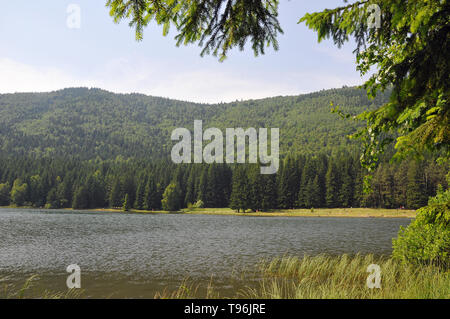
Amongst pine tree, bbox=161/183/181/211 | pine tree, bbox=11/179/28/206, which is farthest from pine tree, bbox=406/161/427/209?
pine tree, bbox=11/179/28/206

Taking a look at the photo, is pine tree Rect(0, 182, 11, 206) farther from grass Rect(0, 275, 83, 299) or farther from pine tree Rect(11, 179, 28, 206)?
grass Rect(0, 275, 83, 299)

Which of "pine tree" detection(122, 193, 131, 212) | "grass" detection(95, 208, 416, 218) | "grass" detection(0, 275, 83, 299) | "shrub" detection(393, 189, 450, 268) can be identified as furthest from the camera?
"pine tree" detection(122, 193, 131, 212)

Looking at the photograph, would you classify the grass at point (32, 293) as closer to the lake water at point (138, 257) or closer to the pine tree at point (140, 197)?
the lake water at point (138, 257)

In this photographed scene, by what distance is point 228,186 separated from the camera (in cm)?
13312

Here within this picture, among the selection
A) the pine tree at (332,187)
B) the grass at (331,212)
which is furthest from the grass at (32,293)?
the pine tree at (332,187)

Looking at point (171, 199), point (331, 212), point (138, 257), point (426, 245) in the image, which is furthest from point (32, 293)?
point (171, 199)

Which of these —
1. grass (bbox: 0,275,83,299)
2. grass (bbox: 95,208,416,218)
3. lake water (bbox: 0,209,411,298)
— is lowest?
grass (bbox: 95,208,416,218)

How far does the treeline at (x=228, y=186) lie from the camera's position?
105562mm

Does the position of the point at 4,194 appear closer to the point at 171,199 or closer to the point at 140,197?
the point at 140,197

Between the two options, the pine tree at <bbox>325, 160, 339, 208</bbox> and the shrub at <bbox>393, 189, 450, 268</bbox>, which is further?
the pine tree at <bbox>325, 160, 339, 208</bbox>

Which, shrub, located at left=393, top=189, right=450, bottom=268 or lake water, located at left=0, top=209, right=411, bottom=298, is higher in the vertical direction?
shrub, located at left=393, top=189, right=450, bottom=268

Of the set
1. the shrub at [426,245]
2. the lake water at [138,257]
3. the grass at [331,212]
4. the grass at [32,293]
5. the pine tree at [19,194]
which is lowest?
the grass at [331,212]

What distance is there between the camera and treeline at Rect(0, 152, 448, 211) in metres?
106

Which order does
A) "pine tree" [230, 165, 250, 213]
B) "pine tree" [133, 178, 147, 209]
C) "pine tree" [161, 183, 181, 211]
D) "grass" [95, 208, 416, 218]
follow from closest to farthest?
"grass" [95, 208, 416, 218]
"pine tree" [230, 165, 250, 213]
"pine tree" [161, 183, 181, 211]
"pine tree" [133, 178, 147, 209]
